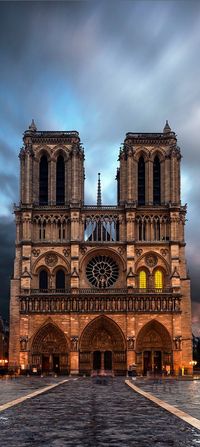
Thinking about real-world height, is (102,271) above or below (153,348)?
above

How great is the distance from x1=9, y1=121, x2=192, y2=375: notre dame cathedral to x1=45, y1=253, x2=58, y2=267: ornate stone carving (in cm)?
12

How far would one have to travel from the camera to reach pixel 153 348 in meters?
77.3

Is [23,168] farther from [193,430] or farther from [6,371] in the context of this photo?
[193,430]

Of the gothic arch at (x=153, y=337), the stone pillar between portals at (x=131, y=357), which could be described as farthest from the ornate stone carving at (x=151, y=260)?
the stone pillar between portals at (x=131, y=357)

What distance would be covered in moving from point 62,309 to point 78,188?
1452cm

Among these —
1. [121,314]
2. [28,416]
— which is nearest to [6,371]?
[121,314]

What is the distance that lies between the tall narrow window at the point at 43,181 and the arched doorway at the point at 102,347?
1628 centimetres

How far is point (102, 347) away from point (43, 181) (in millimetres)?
21101

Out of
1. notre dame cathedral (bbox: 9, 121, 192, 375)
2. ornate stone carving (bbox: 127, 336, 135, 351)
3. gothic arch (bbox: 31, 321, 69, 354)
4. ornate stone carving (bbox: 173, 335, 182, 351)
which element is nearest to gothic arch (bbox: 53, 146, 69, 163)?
notre dame cathedral (bbox: 9, 121, 192, 375)

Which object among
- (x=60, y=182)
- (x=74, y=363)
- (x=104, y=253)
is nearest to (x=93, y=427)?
(x=74, y=363)

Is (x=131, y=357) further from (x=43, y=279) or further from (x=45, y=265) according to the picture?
(x=45, y=265)

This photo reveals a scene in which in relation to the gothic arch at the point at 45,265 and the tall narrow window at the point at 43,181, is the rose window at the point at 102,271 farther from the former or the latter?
the tall narrow window at the point at 43,181

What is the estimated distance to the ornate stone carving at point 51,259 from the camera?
79125 mm

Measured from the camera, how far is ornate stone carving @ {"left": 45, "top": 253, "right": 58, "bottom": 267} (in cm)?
7912
